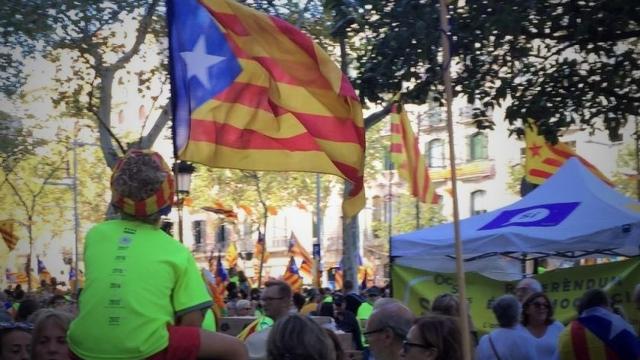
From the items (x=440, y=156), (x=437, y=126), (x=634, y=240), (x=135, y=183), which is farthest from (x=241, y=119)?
(x=440, y=156)

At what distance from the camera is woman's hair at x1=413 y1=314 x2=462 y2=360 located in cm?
457

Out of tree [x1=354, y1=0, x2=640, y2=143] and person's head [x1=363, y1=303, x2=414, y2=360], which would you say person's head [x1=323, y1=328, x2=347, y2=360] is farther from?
tree [x1=354, y1=0, x2=640, y2=143]

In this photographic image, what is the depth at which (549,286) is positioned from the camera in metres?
11.1

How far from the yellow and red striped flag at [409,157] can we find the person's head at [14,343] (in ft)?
37.5

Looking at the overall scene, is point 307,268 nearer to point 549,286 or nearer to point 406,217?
point 406,217

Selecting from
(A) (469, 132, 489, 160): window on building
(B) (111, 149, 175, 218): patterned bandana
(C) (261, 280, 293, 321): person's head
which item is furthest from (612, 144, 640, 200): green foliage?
(B) (111, 149, 175, 218): patterned bandana

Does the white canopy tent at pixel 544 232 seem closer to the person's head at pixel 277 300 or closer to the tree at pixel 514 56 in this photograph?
the tree at pixel 514 56

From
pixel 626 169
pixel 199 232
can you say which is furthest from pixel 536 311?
pixel 199 232

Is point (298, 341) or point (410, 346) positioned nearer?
point (298, 341)

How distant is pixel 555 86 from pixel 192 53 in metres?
7.29

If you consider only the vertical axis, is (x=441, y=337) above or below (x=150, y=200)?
below

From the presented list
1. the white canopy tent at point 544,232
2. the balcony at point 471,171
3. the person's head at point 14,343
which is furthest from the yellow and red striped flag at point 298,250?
the person's head at point 14,343

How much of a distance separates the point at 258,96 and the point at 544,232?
17.2 ft

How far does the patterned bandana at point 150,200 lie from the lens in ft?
12.5
